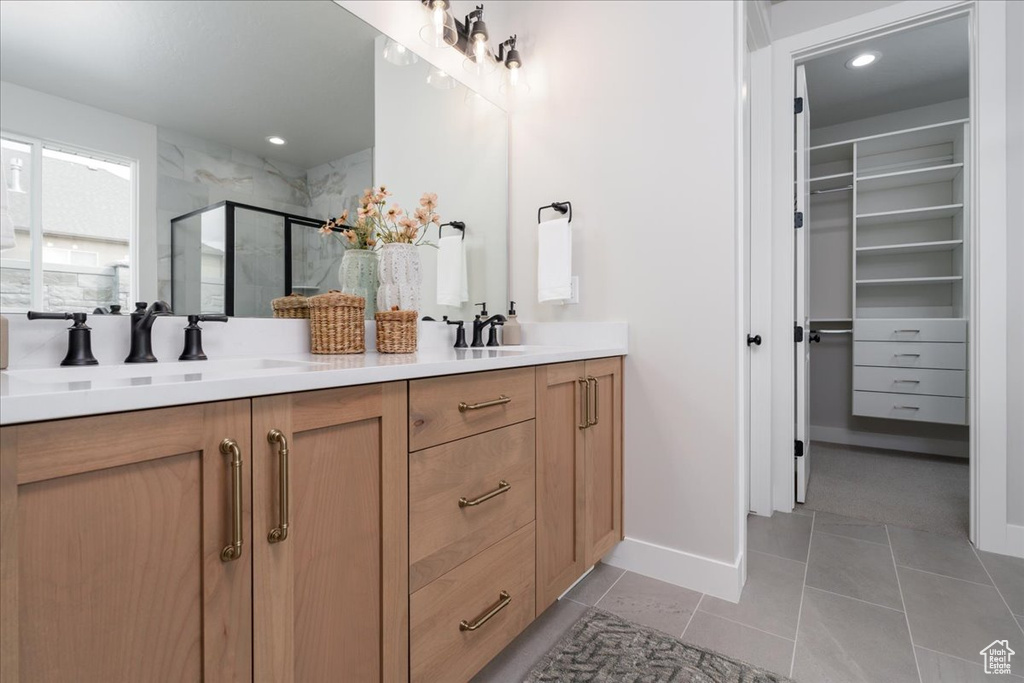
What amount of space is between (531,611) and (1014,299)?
Result: 2318 mm

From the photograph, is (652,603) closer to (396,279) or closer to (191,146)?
(396,279)

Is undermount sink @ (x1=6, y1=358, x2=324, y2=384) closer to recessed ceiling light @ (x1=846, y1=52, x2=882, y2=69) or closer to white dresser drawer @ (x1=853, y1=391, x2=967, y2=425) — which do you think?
recessed ceiling light @ (x1=846, y1=52, x2=882, y2=69)

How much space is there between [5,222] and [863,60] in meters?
4.12

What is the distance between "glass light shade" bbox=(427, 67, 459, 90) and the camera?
1833 mm

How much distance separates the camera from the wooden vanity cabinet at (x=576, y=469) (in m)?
1.33


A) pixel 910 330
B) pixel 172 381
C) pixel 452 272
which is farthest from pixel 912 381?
pixel 172 381

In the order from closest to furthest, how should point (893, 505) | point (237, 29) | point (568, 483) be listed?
point (237, 29) < point (568, 483) < point (893, 505)

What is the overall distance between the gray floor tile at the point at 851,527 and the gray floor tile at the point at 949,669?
0.80 m

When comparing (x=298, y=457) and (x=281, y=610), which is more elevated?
(x=298, y=457)

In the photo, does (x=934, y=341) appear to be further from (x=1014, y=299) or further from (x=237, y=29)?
(x=237, y=29)

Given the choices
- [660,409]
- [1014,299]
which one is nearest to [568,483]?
[660,409]

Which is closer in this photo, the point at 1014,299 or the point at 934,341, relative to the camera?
the point at 1014,299

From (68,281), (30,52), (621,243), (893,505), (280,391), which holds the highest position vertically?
(30,52)

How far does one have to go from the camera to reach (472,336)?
194cm
